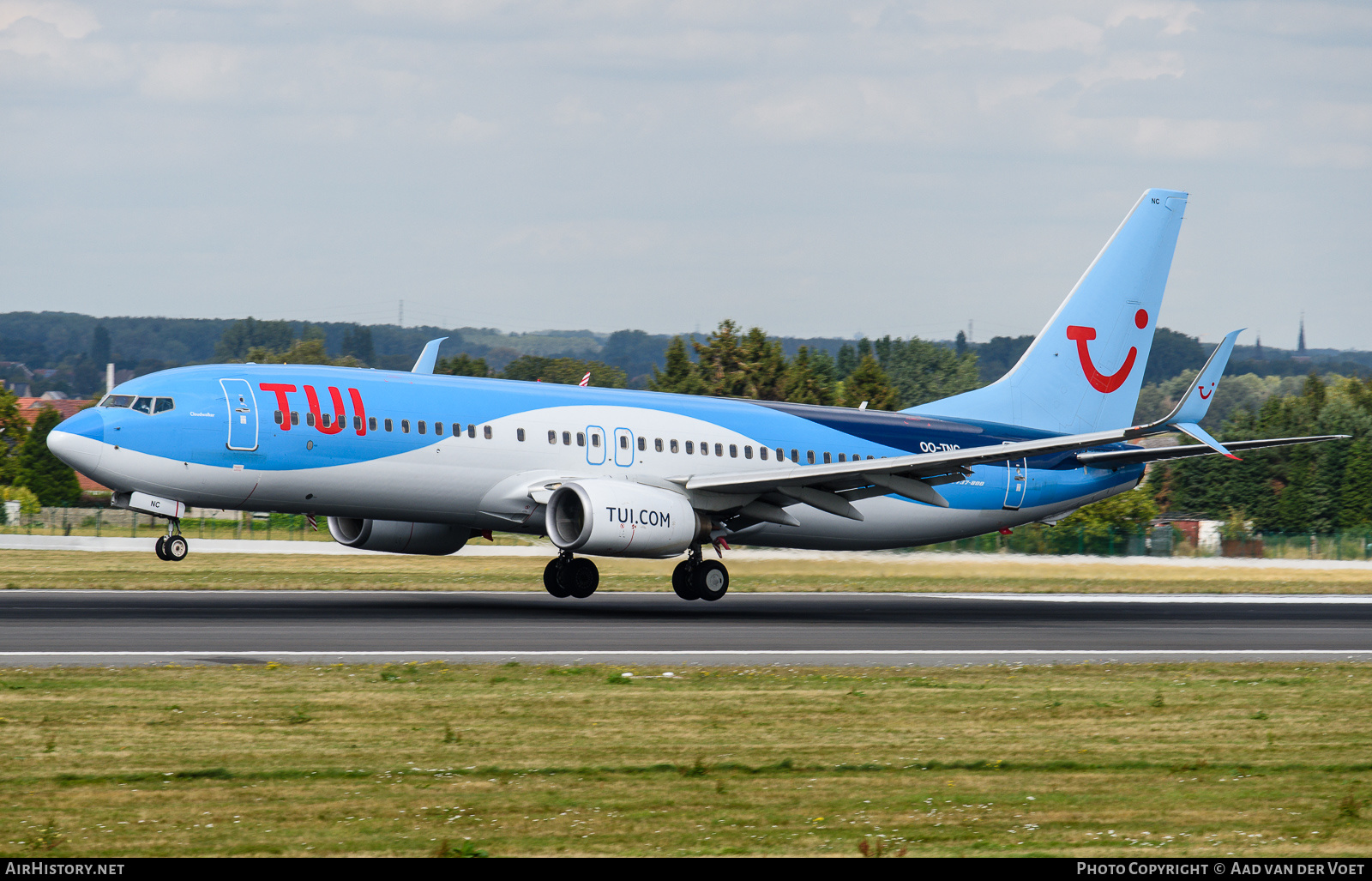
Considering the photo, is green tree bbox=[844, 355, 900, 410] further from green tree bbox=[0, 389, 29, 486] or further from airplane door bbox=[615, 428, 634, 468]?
airplane door bbox=[615, 428, 634, 468]

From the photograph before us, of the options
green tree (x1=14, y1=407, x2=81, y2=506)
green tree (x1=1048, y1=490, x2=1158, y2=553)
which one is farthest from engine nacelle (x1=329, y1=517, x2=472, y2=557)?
green tree (x1=14, y1=407, x2=81, y2=506)

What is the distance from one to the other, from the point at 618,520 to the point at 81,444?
9.62m

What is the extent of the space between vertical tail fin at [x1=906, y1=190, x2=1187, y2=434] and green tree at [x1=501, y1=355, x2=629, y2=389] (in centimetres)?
10231

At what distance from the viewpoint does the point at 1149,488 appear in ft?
358

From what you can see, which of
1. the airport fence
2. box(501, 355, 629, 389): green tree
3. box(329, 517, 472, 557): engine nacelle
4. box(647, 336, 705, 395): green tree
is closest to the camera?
box(329, 517, 472, 557): engine nacelle

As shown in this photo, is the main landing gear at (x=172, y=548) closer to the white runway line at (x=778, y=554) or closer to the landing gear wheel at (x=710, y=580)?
the landing gear wheel at (x=710, y=580)

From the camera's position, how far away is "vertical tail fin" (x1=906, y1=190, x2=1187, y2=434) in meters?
37.4

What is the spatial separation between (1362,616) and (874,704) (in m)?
19.6

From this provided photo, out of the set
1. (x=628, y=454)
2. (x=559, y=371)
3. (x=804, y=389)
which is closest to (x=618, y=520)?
(x=628, y=454)

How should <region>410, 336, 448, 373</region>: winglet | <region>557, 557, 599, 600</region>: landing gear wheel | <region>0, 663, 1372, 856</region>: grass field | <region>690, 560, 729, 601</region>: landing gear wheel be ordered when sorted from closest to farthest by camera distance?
<region>0, 663, 1372, 856</region>: grass field
<region>557, 557, 599, 600</region>: landing gear wheel
<region>690, 560, 729, 601</region>: landing gear wheel
<region>410, 336, 448, 373</region>: winglet

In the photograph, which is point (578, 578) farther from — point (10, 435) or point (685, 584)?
point (10, 435)

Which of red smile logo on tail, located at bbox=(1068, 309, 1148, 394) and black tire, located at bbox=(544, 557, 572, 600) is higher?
red smile logo on tail, located at bbox=(1068, 309, 1148, 394)

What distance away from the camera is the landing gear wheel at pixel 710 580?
3091 centimetres

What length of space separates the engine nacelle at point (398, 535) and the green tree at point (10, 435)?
226 ft
